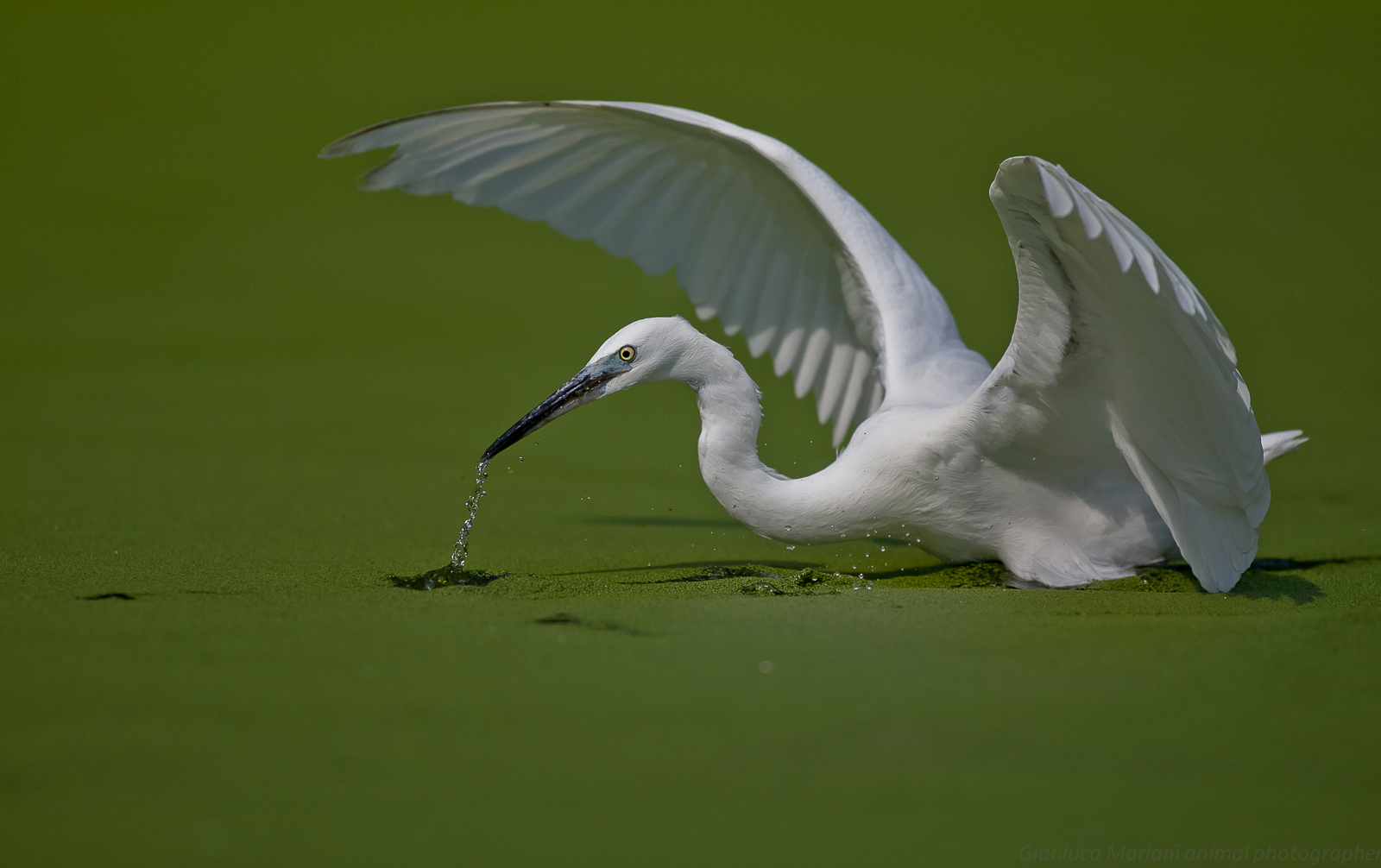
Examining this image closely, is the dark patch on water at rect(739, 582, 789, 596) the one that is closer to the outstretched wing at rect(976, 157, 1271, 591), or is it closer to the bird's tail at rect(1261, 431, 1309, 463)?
the outstretched wing at rect(976, 157, 1271, 591)

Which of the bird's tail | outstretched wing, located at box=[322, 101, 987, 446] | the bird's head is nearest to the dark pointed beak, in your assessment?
the bird's head

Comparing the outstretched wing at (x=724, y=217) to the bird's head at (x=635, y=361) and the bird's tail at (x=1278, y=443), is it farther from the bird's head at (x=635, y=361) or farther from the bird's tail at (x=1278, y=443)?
the bird's tail at (x=1278, y=443)

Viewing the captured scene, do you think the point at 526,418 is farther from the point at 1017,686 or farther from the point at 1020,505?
the point at 1017,686

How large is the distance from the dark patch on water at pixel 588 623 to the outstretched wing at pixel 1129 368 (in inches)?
41.9

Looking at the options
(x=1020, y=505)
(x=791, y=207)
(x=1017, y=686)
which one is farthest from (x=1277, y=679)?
(x=791, y=207)

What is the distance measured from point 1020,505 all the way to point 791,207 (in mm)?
1359

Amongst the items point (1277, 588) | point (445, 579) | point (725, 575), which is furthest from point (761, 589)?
point (1277, 588)

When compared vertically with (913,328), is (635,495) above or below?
below

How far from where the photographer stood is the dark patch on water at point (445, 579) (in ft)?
10.7

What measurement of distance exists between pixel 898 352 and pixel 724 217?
815 millimetres

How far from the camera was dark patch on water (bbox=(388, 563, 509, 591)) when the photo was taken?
325cm

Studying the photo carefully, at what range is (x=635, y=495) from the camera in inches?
185

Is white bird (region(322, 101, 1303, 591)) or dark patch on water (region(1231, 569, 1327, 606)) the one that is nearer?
white bird (region(322, 101, 1303, 591))

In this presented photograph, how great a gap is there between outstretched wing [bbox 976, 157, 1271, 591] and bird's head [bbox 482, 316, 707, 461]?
0.77 metres
